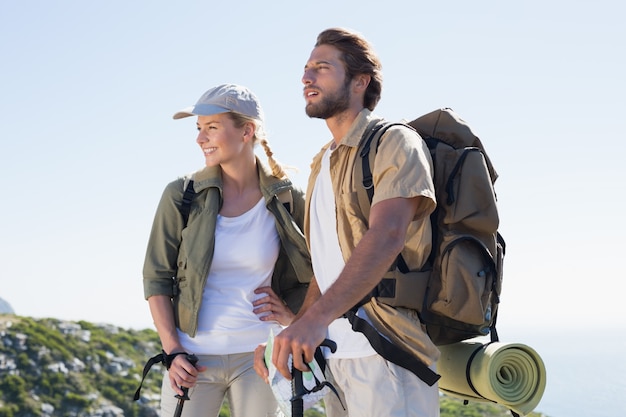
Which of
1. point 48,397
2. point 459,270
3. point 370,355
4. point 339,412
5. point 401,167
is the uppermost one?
point 401,167

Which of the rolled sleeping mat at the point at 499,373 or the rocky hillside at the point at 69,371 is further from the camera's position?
the rocky hillside at the point at 69,371

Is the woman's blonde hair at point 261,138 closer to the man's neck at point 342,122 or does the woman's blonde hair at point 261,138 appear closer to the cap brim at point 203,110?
the cap brim at point 203,110

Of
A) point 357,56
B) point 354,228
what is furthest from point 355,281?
point 357,56

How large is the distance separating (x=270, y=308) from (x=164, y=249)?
0.70m

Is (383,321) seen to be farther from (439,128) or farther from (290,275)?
(290,275)

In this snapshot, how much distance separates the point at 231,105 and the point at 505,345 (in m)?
2.13

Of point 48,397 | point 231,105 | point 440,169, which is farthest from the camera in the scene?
point 48,397

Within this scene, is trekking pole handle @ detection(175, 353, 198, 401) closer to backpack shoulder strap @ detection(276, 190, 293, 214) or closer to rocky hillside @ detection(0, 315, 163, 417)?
backpack shoulder strap @ detection(276, 190, 293, 214)

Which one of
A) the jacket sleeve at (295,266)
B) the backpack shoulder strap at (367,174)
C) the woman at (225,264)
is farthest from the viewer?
the jacket sleeve at (295,266)

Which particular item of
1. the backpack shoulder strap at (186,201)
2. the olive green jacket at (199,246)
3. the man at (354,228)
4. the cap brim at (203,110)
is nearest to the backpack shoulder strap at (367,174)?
the man at (354,228)

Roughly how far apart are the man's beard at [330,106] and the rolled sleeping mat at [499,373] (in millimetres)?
1147

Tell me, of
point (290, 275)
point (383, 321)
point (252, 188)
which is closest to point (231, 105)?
point (252, 188)

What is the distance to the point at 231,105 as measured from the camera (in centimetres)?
457

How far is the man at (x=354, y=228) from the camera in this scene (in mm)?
2814
